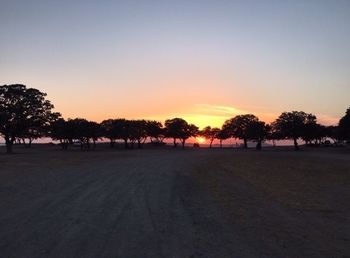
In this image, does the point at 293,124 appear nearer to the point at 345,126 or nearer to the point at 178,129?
the point at 345,126

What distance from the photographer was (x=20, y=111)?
63.1 meters

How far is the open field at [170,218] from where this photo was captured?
9828mm

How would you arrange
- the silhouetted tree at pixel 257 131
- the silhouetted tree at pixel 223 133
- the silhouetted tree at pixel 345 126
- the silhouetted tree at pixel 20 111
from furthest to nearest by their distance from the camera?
the silhouetted tree at pixel 223 133
the silhouetted tree at pixel 257 131
the silhouetted tree at pixel 345 126
the silhouetted tree at pixel 20 111

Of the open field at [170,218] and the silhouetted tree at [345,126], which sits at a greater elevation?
the silhouetted tree at [345,126]

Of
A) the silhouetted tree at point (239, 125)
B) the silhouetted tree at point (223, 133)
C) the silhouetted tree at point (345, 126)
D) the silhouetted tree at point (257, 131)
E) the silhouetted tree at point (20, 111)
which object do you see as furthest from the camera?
the silhouetted tree at point (223, 133)

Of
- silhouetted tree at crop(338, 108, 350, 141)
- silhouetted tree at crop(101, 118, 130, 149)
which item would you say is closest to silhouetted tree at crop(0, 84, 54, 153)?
silhouetted tree at crop(101, 118, 130, 149)

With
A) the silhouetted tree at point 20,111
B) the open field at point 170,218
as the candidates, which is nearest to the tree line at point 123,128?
the silhouetted tree at point 20,111

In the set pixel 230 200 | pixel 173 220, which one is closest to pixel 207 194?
pixel 230 200

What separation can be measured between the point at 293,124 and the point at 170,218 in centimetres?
9823

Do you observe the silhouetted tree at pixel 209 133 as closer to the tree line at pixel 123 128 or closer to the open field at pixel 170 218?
the tree line at pixel 123 128

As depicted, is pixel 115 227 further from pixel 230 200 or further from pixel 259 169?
A: pixel 259 169

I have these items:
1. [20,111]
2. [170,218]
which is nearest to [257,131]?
[20,111]

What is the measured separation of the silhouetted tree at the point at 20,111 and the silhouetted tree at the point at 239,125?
71090mm

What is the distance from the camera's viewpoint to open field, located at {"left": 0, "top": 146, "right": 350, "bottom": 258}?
32.2 feet
